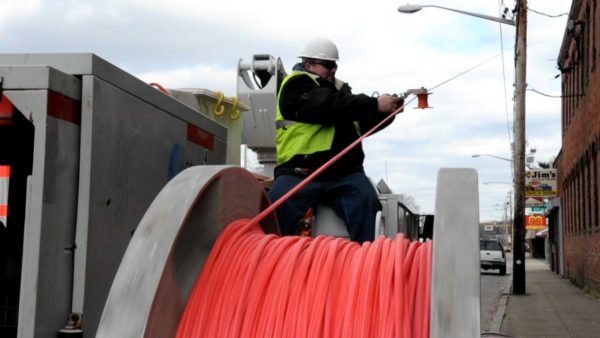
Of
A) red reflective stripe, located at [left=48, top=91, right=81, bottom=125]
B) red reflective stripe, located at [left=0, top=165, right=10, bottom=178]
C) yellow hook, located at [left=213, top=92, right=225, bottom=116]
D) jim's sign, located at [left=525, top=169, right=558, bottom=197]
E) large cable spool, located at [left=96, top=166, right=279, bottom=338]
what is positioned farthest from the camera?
jim's sign, located at [left=525, top=169, right=558, bottom=197]

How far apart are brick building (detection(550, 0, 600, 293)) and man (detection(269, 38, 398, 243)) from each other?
51.9ft

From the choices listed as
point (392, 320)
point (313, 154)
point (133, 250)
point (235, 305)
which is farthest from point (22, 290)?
point (313, 154)

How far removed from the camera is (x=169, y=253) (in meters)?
1.86

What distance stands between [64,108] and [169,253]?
28.0 inches

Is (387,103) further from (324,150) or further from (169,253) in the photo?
(169,253)

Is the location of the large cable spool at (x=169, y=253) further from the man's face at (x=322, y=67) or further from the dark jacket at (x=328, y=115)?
the man's face at (x=322, y=67)

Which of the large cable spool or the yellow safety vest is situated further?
the yellow safety vest

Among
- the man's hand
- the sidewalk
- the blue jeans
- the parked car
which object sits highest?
the man's hand

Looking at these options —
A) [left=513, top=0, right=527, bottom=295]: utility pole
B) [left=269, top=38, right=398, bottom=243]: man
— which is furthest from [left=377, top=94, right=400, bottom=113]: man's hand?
[left=513, top=0, right=527, bottom=295]: utility pole

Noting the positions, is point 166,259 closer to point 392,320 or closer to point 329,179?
point 392,320

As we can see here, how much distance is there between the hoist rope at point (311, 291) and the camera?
76.0 inches

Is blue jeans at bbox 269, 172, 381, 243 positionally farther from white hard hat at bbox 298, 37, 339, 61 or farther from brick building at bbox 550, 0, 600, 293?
brick building at bbox 550, 0, 600, 293

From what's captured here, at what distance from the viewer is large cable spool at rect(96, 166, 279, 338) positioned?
175cm

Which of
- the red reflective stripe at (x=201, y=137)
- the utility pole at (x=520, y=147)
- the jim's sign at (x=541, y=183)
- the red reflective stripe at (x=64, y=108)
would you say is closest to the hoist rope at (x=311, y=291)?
the red reflective stripe at (x=64, y=108)
